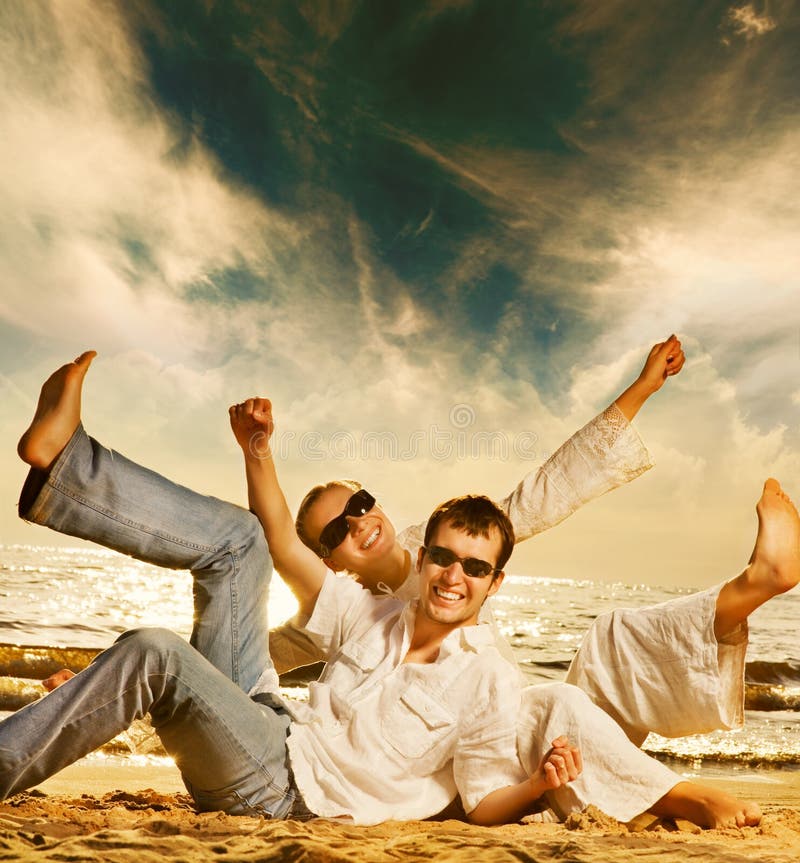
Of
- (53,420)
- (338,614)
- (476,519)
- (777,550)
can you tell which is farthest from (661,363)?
(53,420)

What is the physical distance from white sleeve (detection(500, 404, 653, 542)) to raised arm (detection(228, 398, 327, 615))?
99 centimetres

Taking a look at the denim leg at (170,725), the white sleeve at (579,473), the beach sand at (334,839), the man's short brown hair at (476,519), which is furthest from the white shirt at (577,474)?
the beach sand at (334,839)

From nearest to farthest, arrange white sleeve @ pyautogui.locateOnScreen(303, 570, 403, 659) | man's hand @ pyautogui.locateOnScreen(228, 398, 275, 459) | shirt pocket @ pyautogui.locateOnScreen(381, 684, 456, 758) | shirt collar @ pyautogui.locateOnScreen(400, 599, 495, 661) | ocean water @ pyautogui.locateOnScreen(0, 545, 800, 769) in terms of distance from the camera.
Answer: shirt pocket @ pyautogui.locateOnScreen(381, 684, 456, 758)
shirt collar @ pyautogui.locateOnScreen(400, 599, 495, 661)
man's hand @ pyautogui.locateOnScreen(228, 398, 275, 459)
white sleeve @ pyautogui.locateOnScreen(303, 570, 403, 659)
ocean water @ pyautogui.locateOnScreen(0, 545, 800, 769)

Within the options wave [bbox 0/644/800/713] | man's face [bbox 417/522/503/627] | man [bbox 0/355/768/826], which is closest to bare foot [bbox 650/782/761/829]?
man [bbox 0/355/768/826]

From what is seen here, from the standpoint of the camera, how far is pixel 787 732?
6.93m

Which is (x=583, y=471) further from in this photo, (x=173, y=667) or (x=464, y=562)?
(x=173, y=667)

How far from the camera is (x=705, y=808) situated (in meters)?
2.57

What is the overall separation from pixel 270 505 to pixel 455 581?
72cm

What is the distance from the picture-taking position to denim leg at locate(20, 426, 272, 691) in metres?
2.44

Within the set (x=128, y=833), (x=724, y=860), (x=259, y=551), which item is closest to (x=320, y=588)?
(x=259, y=551)

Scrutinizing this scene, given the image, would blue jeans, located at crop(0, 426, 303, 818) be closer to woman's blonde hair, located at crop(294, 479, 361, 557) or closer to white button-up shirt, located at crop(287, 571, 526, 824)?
white button-up shirt, located at crop(287, 571, 526, 824)

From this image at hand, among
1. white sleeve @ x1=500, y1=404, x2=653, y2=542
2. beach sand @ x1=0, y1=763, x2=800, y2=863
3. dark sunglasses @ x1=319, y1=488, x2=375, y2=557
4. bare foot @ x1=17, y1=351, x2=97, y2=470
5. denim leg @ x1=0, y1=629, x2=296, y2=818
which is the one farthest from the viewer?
white sleeve @ x1=500, y1=404, x2=653, y2=542

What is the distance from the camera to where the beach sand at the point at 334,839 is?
2.07 m

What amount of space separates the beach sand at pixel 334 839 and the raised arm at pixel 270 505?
0.81 m
